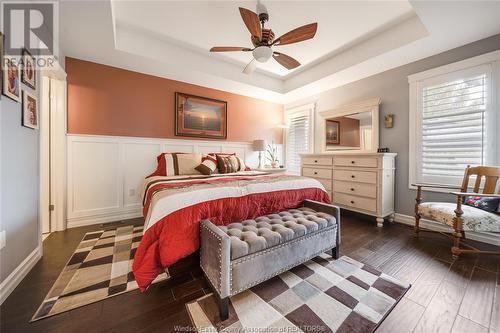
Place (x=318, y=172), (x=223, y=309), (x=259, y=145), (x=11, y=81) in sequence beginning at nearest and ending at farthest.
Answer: (x=223, y=309)
(x=11, y=81)
(x=318, y=172)
(x=259, y=145)

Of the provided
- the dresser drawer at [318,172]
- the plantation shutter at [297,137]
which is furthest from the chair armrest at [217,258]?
the plantation shutter at [297,137]

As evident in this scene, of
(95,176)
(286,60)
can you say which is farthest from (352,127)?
(95,176)

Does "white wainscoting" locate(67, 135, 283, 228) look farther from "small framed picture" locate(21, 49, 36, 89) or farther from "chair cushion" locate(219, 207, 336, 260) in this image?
"chair cushion" locate(219, 207, 336, 260)

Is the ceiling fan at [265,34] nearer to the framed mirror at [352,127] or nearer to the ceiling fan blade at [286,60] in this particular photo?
the ceiling fan blade at [286,60]

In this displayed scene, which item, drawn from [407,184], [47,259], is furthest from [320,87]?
[47,259]

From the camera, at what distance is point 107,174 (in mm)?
3064

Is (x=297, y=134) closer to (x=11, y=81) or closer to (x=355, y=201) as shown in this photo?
Result: (x=355, y=201)

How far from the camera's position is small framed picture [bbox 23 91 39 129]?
1.68 metres

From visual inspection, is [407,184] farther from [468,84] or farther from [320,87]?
[320,87]

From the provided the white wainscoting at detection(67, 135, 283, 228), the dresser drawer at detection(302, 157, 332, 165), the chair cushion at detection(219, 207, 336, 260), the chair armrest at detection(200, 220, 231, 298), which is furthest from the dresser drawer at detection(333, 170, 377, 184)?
the white wainscoting at detection(67, 135, 283, 228)

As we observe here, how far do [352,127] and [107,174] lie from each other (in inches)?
169

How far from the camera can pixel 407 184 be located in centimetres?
300

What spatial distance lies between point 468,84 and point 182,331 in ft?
13.1

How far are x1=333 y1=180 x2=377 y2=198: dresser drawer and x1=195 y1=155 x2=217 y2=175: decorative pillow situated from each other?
214cm
